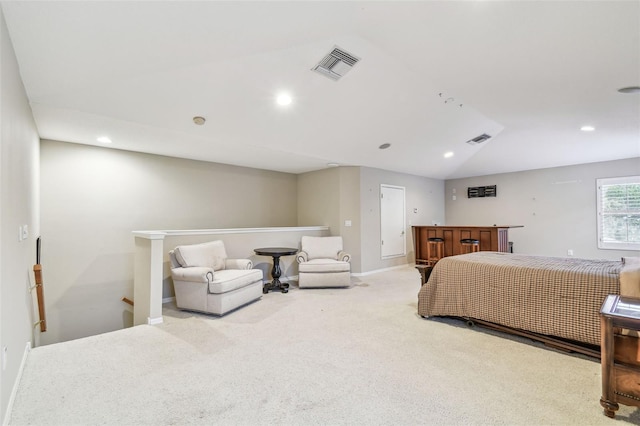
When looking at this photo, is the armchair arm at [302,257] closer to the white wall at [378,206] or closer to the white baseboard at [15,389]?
the white wall at [378,206]

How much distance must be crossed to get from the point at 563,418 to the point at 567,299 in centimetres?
121

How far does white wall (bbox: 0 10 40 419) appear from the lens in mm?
1741

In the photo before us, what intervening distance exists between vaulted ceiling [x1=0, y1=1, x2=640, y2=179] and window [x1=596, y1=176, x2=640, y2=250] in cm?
124

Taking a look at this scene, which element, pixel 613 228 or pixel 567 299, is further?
pixel 613 228

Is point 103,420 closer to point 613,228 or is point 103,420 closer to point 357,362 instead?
point 357,362

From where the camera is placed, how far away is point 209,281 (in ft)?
11.9

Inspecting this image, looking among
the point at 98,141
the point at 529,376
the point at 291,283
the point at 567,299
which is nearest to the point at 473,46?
the point at 567,299

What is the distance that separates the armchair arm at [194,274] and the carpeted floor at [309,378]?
19.9 inches

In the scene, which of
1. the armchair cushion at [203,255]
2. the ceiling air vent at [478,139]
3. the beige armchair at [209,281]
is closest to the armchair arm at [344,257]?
the beige armchair at [209,281]

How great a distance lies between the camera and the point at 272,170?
6613 millimetres

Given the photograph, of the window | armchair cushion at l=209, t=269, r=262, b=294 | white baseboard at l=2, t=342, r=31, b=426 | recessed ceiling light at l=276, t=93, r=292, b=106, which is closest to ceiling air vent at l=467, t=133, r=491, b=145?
the window

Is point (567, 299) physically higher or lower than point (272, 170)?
lower

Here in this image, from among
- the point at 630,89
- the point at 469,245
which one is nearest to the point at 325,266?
the point at 469,245

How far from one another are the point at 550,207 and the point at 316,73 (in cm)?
676
